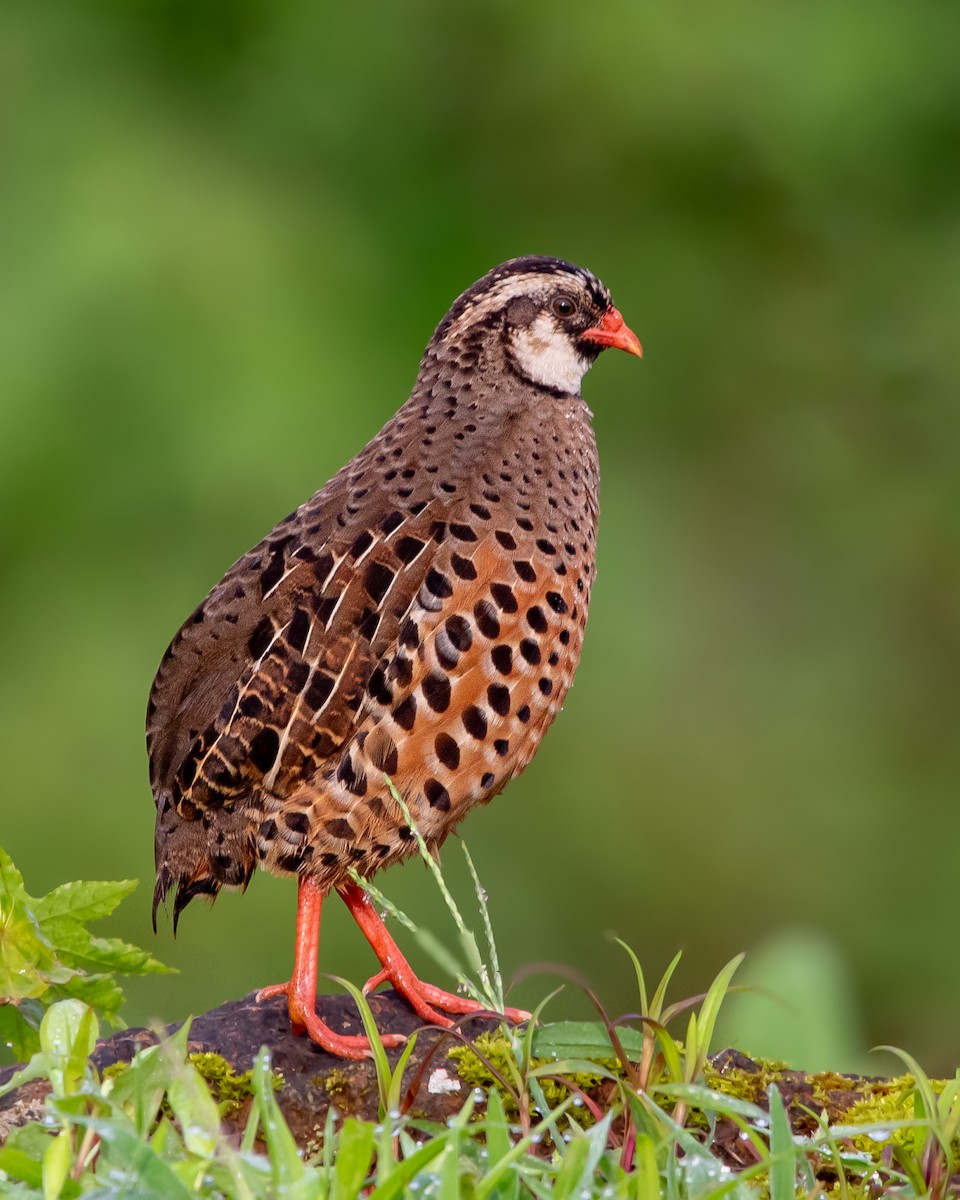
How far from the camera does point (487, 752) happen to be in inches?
152

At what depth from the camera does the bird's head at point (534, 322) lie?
438cm

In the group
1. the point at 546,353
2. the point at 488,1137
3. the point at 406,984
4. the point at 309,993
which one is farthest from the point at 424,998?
the point at 546,353

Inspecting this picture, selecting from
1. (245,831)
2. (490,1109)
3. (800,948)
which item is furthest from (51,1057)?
(800,948)

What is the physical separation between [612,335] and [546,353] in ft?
0.71

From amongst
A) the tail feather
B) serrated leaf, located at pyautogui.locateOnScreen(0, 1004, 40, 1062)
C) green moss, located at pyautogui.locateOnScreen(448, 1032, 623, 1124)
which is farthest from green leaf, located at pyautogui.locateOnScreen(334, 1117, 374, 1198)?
the tail feather

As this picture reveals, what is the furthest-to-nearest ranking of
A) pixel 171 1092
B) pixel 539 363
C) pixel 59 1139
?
pixel 539 363
pixel 171 1092
pixel 59 1139

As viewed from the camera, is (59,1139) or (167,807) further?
(167,807)

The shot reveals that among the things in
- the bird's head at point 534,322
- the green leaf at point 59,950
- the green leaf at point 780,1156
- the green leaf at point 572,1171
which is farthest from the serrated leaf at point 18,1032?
the bird's head at point 534,322

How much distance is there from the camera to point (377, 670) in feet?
12.6

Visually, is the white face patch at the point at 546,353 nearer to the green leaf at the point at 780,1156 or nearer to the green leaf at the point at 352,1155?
the green leaf at the point at 780,1156

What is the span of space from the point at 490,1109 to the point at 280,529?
1.97 m

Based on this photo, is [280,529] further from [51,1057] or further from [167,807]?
[51,1057]

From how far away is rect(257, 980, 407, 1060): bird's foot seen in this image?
3.51m

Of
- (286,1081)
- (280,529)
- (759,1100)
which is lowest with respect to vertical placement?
(286,1081)
